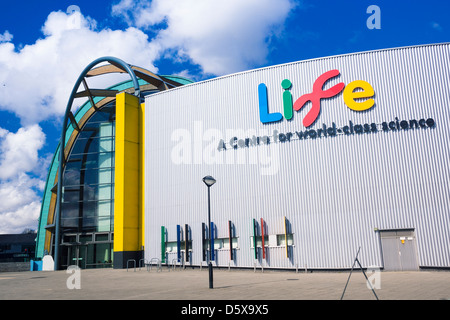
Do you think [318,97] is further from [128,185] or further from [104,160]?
[104,160]

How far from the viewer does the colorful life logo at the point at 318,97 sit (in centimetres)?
2405

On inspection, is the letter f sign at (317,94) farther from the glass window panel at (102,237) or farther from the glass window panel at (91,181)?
the glass window panel at (102,237)

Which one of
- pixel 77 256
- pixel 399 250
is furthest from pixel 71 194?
pixel 399 250

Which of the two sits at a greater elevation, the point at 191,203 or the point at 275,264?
the point at 191,203

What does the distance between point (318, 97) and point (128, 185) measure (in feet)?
52.6

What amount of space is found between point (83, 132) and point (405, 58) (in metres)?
29.2

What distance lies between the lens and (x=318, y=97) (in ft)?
81.7

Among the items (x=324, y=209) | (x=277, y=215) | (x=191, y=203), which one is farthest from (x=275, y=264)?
(x=191, y=203)

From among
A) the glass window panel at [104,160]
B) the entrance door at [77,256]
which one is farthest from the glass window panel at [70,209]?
the glass window panel at [104,160]

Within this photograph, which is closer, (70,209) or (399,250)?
(399,250)

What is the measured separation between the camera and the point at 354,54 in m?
24.6

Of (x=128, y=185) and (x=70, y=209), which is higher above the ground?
(x=128, y=185)

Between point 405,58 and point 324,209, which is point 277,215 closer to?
point 324,209

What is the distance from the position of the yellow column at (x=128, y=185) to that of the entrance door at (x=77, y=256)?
6409 millimetres
